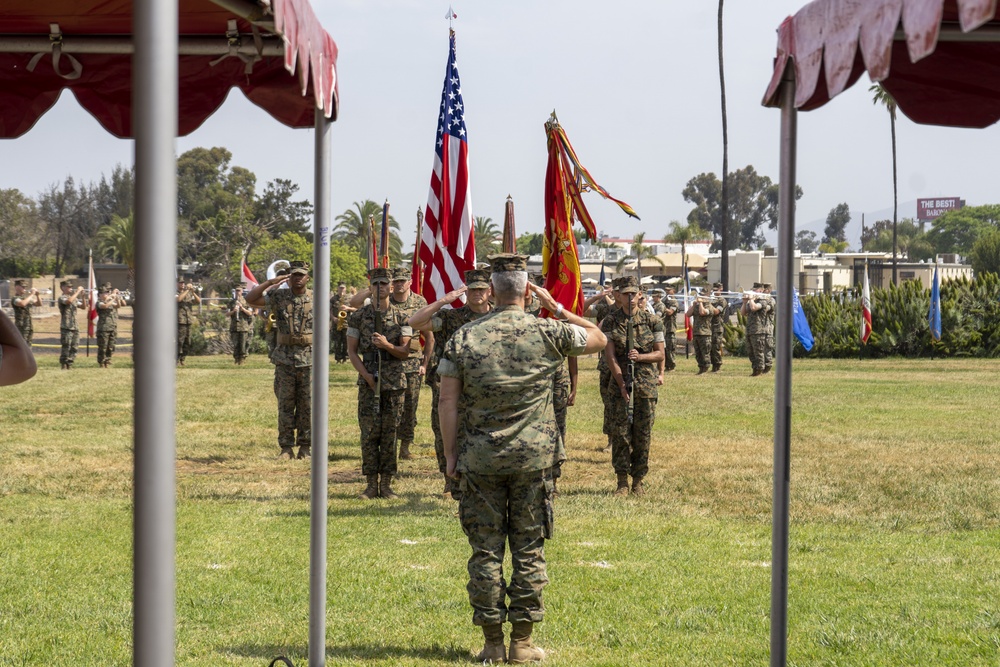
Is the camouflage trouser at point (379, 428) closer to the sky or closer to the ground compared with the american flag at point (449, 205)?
closer to the ground

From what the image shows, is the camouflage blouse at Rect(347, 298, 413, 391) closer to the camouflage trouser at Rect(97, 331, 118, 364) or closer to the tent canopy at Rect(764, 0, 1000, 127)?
the tent canopy at Rect(764, 0, 1000, 127)

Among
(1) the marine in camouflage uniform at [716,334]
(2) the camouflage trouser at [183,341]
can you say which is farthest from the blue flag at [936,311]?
(2) the camouflage trouser at [183,341]

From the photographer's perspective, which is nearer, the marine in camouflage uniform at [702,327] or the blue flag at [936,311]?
the marine in camouflage uniform at [702,327]

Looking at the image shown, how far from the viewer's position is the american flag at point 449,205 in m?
10.3

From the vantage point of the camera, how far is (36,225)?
70.1m

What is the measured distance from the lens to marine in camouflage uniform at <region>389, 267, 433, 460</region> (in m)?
12.0

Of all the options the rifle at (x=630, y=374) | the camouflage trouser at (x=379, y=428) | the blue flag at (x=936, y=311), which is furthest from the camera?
the blue flag at (x=936, y=311)

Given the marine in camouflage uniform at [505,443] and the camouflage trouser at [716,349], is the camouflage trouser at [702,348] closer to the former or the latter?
the camouflage trouser at [716,349]

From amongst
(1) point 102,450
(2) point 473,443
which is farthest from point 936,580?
(1) point 102,450

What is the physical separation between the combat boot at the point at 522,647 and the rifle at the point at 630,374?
18.2 ft

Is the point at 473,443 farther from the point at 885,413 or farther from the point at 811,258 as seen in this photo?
the point at 811,258

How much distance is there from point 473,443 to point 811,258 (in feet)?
275

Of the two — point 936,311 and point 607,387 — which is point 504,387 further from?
point 936,311

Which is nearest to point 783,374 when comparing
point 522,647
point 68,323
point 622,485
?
point 522,647
